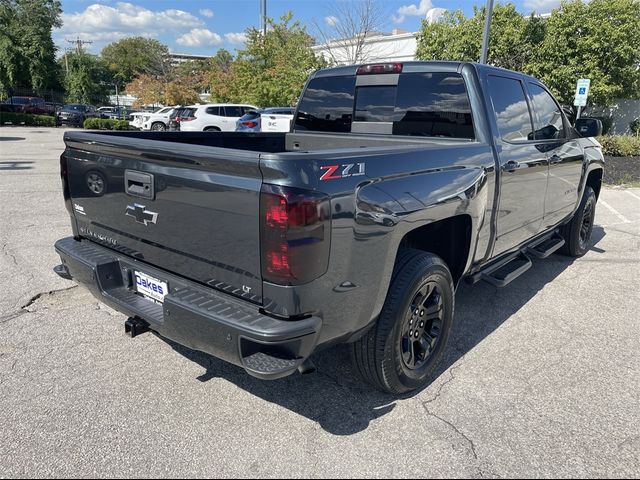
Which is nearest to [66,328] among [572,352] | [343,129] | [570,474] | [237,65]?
[343,129]

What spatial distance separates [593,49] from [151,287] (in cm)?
2372

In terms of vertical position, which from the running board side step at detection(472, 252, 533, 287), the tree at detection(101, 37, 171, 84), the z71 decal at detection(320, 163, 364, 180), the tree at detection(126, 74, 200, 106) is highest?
the tree at detection(101, 37, 171, 84)

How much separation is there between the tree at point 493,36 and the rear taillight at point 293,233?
23.6 metres

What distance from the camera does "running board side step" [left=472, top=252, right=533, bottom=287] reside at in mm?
3811

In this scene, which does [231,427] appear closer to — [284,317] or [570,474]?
[284,317]

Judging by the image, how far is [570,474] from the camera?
2.40 meters

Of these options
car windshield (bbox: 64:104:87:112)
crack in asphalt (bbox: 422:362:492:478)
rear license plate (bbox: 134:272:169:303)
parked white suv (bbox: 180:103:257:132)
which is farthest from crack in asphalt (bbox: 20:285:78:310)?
car windshield (bbox: 64:104:87:112)

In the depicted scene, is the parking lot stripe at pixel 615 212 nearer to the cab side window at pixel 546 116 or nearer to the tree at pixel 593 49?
the cab side window at pixel 546 116

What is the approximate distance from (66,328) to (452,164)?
3.15m

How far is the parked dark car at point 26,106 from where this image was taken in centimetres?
3394

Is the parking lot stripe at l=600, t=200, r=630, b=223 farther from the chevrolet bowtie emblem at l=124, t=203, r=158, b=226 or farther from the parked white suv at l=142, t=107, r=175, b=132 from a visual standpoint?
the parked white suv at l=142, t=107, r=175, b=132

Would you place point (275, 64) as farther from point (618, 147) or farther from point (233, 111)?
point (618, 147)

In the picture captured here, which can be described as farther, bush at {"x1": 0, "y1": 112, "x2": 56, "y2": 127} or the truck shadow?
bush at {"x1": 0, "y1": 112, "x2": 56, "y2": 127}

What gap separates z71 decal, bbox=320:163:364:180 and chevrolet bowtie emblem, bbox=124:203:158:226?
1.04m
